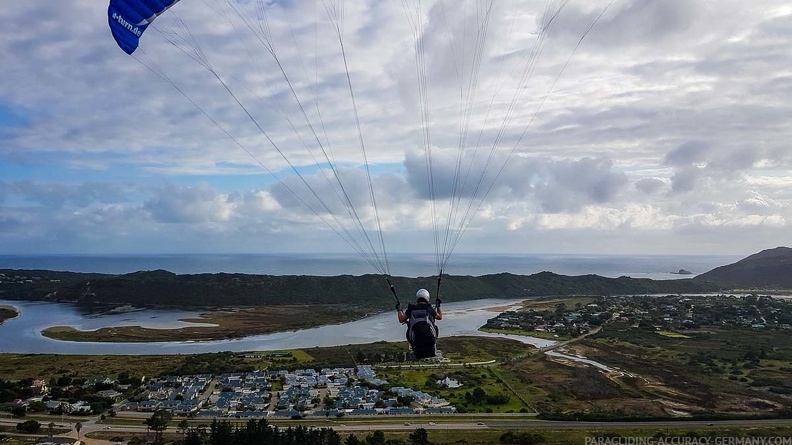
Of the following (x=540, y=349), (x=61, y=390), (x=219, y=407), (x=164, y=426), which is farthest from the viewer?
(x=540, y=349)

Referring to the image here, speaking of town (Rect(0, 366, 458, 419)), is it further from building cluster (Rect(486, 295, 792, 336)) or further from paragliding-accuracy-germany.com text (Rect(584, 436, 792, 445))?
building cluster (Rect(486, 295, 792, 336))

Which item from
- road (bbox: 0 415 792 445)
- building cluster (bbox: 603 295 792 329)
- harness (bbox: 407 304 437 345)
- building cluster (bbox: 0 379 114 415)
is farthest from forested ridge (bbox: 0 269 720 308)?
harness (bbox: 407 304 437 345)

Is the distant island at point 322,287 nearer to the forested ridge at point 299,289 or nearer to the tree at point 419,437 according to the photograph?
the forested ridge at point 299,289

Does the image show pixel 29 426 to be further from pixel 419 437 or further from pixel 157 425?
pixel 419 437

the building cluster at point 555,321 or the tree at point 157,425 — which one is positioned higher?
the building cluster at point 555,321

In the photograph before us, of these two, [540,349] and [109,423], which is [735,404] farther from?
[109,423]

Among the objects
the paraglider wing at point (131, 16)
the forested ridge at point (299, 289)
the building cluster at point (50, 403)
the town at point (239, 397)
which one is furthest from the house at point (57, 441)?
the forested ridge at point (299, 289)

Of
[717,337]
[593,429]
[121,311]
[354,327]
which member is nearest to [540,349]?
[717,337]
